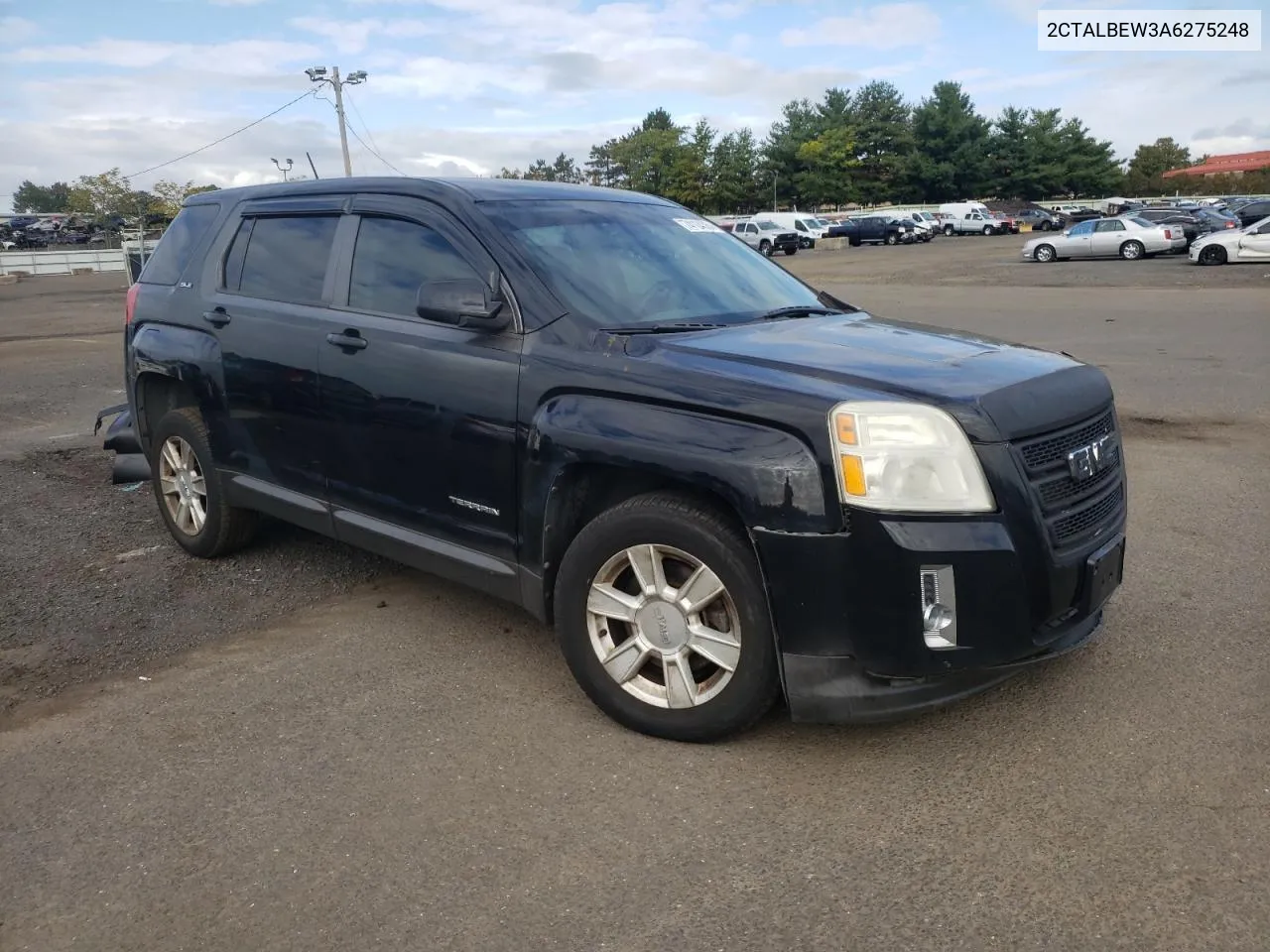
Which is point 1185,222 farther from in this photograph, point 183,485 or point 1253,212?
point 183,485

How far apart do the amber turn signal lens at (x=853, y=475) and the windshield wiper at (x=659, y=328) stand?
1016 millimetres

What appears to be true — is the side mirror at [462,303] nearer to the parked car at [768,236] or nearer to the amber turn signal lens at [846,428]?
the amber turn signal lens at [846,428]

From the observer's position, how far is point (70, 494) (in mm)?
7078

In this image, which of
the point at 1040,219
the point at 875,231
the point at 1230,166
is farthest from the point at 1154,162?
the point at 875,231

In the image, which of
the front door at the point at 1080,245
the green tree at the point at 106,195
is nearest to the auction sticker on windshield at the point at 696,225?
the front door at the point at 1080,245

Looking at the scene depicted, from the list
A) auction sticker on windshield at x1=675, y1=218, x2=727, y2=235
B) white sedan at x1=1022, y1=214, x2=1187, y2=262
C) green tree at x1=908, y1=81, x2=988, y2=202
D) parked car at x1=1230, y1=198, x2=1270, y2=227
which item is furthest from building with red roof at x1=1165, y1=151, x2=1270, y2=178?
auction sticker on windshield at x1=675, y1=218, x2=727, y2=235

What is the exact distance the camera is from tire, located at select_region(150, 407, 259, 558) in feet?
17.4

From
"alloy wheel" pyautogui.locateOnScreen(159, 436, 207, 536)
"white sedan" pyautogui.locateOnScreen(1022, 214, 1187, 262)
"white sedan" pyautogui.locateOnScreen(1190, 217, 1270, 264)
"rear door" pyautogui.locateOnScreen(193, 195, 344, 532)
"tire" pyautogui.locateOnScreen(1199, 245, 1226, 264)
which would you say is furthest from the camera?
"white sedan" pyautogui.locateOnScreen(1022, 214, 1187, 262)

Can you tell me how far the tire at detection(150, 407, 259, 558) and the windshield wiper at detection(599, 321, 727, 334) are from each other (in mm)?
2538

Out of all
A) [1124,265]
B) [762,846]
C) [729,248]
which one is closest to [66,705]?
[762,846]

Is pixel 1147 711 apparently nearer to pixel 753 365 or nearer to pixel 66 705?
pixel 753 365

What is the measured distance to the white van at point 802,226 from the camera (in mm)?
50500

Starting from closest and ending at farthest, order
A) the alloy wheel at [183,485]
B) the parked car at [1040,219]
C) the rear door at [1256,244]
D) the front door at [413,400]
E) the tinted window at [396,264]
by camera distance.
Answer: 1. the front door at [413,400]
2. the tinted window at [396,264]
3. the alloy wheel at [183,485]
4. the rear door at [1256,244]
5. the parked car at [1040,219]

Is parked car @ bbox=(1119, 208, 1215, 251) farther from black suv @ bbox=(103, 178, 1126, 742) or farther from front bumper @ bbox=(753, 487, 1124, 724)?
front bumper @ bbox=(753, 487, 1124, 724)
